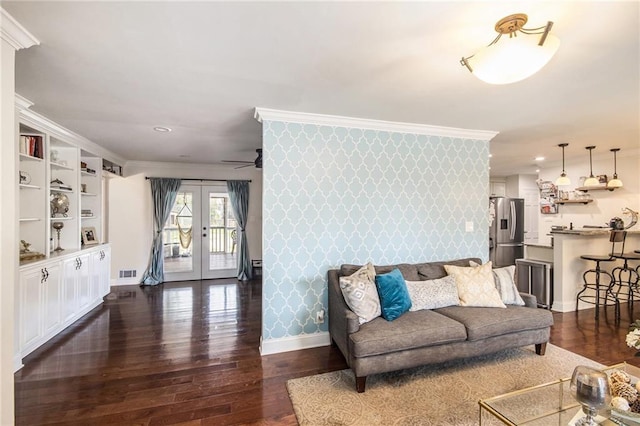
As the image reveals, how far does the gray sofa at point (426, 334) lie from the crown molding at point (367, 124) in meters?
1.57

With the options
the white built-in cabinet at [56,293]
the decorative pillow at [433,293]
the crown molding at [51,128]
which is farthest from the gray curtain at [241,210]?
the decorative pillow at [433,293]

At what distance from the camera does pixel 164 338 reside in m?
3.32

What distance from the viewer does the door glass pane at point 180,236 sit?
610 cm

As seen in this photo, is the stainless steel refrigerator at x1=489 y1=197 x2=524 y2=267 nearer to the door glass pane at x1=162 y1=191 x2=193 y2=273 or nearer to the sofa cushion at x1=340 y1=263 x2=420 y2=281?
the sofa cushion at x1=340 y1=263 x2=420 y2=281

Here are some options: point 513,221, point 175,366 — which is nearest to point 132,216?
point 175,366

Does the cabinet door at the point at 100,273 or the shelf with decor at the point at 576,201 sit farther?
the shelf with decor at the point at 576,201

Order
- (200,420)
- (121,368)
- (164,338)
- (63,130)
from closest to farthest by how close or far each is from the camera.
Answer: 1. (200,420)
2. (121,368)
3. (164,338)
4. (63,130)

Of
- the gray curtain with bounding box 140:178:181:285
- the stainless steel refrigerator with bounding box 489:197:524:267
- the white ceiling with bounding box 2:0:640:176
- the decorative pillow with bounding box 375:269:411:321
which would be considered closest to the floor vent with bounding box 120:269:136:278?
the gray curtain with bounding box 140:178:181:285

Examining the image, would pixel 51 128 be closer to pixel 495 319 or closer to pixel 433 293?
pixel 433 293

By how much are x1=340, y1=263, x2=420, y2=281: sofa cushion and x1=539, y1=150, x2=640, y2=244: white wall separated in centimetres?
432

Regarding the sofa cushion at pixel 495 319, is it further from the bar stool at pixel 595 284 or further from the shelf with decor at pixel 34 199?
the shelf with decor at pixel 34 199

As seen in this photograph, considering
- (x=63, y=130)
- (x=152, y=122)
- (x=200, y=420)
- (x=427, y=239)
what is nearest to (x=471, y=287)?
(x=427, y=239)

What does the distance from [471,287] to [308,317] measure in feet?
5.58

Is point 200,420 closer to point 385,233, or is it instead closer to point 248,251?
point 385,233
